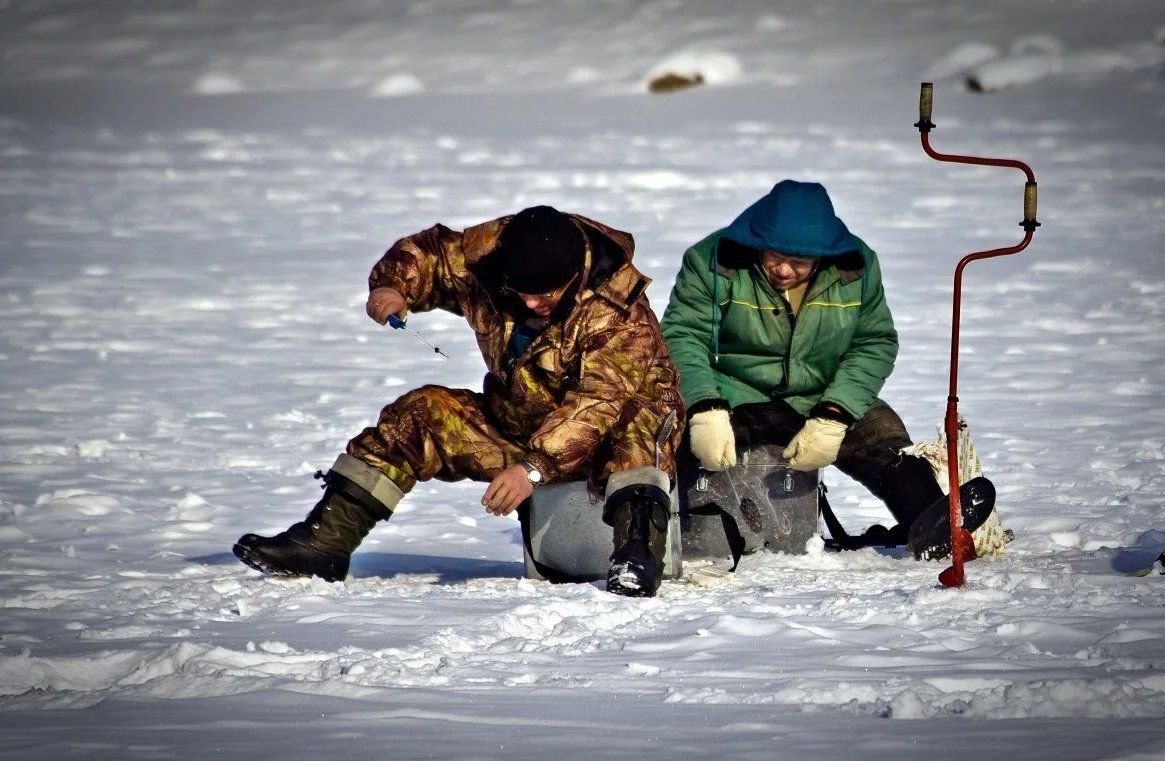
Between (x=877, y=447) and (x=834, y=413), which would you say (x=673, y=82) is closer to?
(x=877, y=447)

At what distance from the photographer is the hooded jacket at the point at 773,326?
16.7ft

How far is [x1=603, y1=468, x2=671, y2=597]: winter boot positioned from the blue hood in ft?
2.61

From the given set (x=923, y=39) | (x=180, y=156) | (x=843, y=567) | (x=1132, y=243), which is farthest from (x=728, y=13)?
(x=843, y=567)

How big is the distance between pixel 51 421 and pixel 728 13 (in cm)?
1708

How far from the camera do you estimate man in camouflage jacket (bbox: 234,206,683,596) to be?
14.9ft

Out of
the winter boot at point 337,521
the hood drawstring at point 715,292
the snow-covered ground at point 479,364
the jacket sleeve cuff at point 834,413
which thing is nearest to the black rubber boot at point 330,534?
the winter boot at point 337,521

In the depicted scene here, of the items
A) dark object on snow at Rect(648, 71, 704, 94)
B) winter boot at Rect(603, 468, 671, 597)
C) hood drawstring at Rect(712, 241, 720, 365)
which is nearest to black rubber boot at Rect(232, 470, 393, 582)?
winter boot at Rect(603, 468, 671, 597)

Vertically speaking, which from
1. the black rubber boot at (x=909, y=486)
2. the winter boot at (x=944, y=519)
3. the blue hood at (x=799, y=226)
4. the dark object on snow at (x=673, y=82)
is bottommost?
the winter boot at (x=944, y=519)

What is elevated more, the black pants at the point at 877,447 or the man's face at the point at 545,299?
the man's face at the point at 545,299

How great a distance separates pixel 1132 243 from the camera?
1214 centimetres

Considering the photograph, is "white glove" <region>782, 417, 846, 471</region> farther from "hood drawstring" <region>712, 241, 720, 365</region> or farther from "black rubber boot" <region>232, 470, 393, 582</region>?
"black rubber boot" <region>232, 470, 393, 582</region>

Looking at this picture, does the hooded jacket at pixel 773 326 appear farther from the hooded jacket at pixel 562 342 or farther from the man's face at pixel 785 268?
the hooded jacket at pixel 562 342

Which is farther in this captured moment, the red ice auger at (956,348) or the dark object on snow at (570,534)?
the dark object on snow at (570,534)

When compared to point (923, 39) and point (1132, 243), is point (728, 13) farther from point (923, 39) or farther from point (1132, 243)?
point (1132, 243)
